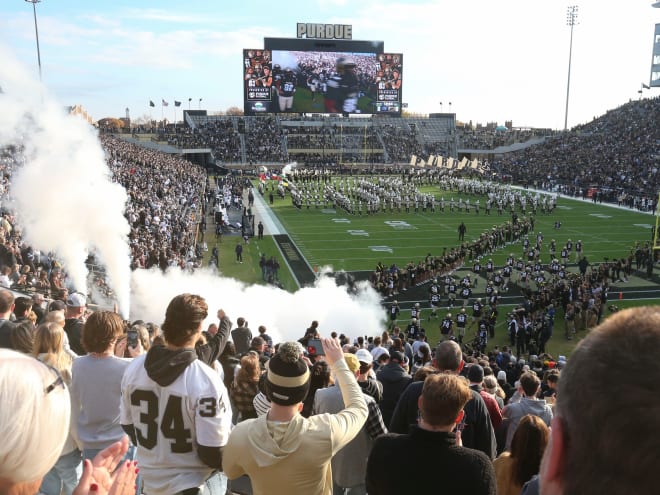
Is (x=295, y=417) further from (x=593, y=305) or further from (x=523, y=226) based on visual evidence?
(x=523, y=226)

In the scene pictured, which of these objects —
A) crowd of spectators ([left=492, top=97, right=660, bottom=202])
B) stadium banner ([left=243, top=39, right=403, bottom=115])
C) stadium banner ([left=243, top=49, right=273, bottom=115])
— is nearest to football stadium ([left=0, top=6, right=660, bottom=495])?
crowd of spectators ([left=492, top=97, right=660, bottom=202])

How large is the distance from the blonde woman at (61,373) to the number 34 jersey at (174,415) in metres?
0.68

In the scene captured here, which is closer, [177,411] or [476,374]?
[177,411]

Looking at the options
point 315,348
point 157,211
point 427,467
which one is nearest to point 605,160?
point 157,211

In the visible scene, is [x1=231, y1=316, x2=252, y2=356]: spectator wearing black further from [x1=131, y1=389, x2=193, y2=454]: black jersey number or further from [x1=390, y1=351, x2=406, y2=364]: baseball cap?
[x1=131, y1=389, x2=193, y2=454]: black jersey number

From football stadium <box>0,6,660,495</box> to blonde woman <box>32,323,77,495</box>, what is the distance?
0.5 inches

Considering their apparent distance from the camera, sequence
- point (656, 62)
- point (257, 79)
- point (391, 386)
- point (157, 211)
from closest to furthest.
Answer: point (391, 386) < point (157, 211) < point (257, 79) < point (656, 62)

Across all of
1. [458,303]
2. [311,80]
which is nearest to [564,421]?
[458,303]

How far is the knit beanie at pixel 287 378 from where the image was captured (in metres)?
2.41

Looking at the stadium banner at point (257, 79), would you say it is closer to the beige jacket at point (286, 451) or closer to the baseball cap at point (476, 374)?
the baseball cap at point (476, 374)

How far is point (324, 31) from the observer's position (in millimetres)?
62562

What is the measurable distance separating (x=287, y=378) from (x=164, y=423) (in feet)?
2.04

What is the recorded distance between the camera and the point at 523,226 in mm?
26422

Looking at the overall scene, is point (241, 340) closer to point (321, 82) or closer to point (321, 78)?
point (321, 82)
